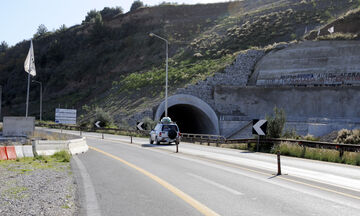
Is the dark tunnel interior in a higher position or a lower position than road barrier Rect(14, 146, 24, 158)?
higher

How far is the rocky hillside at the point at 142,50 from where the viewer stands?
64062 mm

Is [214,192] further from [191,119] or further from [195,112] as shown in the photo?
[191,119]

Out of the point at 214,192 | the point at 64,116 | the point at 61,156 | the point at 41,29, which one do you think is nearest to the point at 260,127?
the point at 61,156

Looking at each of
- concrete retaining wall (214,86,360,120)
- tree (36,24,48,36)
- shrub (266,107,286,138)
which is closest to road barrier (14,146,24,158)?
shrub (266,107,286,138)

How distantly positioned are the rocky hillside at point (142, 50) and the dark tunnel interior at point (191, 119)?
129 inches

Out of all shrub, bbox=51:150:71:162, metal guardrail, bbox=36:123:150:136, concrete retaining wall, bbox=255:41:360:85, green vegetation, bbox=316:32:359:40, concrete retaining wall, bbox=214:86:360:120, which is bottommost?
shrub, bbox=51:150:71:162

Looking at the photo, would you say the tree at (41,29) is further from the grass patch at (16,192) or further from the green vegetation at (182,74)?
the grass patch at (16,192)

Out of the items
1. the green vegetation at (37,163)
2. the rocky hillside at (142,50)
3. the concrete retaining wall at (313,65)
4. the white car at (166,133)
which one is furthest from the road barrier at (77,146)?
the concrete retaining wall at (313,65)

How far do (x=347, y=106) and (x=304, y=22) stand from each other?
35.9 metres

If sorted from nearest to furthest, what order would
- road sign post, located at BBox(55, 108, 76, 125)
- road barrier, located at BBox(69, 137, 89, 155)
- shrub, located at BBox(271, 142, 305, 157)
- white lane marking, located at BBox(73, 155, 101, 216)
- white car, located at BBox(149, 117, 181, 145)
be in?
white lane marking, located at BBox(73, 155, 101, 216) < road barrier, located at BBox(69, 137, 89, 155) < shrub, located at BBox(271, 142, 305, 157) < white car, located at BBox(149, 117, 181, 145) < road sign post, located at BBox(55, 108, 76, 125)

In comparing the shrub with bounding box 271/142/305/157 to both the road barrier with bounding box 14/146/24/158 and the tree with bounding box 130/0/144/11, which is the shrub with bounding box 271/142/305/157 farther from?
the tree with bounding box 130/0/144/11

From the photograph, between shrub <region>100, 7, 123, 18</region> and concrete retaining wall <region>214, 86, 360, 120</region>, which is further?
shrub <region>100, 7, 123, 18</region>

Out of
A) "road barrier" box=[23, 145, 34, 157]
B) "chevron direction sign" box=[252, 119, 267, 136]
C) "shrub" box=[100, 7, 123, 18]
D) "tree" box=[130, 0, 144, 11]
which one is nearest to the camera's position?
"road barrier" box=[23, 145, 34, 157]

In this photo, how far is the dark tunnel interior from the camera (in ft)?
151
